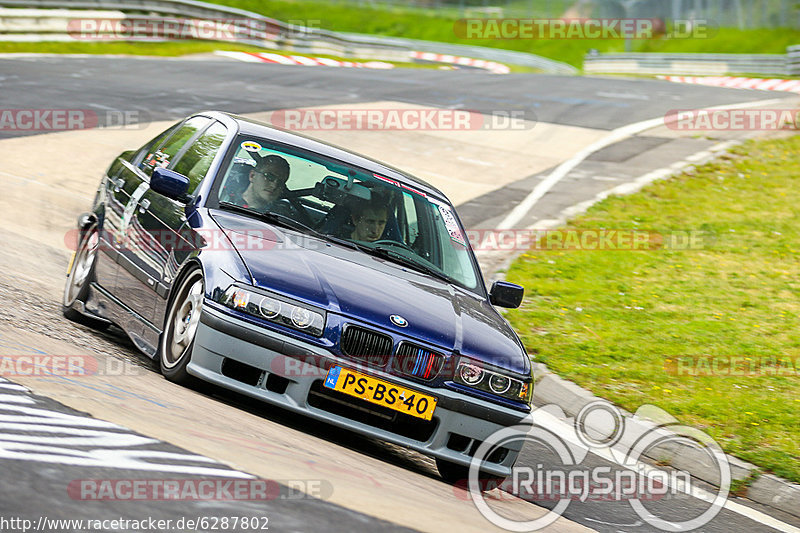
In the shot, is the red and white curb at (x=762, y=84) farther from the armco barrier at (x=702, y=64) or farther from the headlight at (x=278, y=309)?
the headlight at (x=278, y=309)

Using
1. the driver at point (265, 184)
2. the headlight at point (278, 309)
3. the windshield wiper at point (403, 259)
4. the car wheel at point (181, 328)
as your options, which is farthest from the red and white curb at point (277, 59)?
the headlight at point (278, 309)

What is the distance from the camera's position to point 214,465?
14.2 ft

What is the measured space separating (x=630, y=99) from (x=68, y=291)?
67.9 feet

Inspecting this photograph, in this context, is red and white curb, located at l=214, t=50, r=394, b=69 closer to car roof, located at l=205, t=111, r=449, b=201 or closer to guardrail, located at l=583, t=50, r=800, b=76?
guardrail, located at l=583, t=50, r=800, b=76

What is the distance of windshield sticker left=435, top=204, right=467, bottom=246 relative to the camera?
290 inches

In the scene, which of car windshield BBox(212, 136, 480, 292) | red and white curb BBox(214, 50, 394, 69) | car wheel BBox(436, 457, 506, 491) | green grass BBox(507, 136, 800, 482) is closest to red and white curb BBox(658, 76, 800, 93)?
red and white curb BBox(214, 50, 394, 69)

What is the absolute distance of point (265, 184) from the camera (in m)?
6.84

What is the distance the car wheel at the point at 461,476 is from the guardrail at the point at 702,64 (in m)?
33.6

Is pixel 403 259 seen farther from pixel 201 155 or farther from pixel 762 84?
pixel 762 84

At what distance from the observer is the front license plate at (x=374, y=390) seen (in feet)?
18.2

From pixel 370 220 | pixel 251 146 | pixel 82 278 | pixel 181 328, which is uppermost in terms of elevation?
pixel 251 146

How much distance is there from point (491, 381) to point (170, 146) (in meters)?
3.15

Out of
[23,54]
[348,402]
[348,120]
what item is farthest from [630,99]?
[348,402]

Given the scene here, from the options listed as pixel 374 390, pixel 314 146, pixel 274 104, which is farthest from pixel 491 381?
pixel 274 104
